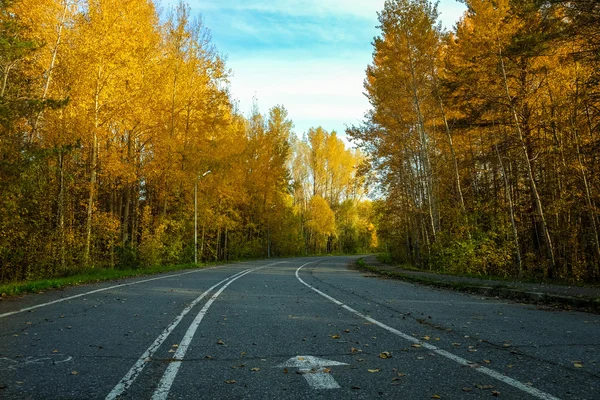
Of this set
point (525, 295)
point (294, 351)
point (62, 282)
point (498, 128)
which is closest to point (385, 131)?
point (498, 128)

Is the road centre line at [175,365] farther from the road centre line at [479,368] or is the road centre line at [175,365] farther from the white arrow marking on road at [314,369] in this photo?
the road centre line at [479,368]

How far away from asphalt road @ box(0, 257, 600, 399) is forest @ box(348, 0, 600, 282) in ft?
28.3

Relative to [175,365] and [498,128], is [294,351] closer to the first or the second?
[175,365]

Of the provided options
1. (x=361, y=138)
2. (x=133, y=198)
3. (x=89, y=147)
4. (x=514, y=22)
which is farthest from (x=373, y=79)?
Result: (x=133, y=198)

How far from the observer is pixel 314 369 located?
3.96 meters

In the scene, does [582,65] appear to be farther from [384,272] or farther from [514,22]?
[384,272]

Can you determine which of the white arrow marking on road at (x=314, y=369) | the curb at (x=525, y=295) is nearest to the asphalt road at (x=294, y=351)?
the white arrow marking on road at (x=314, y=369)

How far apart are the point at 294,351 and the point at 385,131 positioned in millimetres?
17747

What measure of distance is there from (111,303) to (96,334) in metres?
3.24

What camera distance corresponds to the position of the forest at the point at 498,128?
43.8ft

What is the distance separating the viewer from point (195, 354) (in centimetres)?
456

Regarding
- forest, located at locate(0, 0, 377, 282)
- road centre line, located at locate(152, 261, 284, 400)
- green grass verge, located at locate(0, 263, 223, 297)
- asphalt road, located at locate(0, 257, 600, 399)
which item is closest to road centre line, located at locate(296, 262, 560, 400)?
asphalt road, located at locate(0, 257, 600, 399)

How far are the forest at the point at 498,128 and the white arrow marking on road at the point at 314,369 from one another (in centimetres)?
1142

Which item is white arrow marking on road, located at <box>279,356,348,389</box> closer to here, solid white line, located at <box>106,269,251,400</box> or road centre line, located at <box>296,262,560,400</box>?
road centre line, located at <box>296,262,560,400</box>
